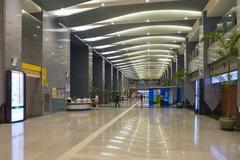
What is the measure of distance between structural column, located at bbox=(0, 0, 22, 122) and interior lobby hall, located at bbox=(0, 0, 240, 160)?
5 centimetres

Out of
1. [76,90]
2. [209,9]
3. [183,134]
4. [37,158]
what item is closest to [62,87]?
[76,90]

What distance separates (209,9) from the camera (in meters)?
16.9

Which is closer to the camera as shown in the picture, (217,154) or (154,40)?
(217,154)

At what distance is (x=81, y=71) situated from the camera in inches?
1170

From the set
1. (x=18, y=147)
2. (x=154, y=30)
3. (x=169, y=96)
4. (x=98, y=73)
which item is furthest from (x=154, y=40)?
(x=18, y=147)

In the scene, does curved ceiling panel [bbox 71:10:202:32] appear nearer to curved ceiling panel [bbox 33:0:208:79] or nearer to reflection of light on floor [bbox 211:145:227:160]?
curved ceiling panel [bbox 33:0:208:79]

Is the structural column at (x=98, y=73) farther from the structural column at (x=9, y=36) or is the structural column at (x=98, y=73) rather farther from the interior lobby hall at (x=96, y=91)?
the structural column at (x=9, y=36)

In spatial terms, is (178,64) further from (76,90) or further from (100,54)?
(76,90)

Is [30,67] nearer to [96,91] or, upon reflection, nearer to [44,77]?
[44,77]

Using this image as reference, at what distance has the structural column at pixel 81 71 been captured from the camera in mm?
29438

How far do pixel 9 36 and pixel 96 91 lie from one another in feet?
60.3

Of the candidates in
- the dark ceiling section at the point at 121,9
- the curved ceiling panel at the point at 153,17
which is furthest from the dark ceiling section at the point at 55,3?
the curved ceiling panel at the point at 153,17

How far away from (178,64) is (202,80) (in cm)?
1492

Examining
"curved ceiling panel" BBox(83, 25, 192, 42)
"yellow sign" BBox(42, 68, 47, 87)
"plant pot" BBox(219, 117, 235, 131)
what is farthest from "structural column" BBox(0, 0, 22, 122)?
"curved ceiling panel" BBox(83, 25, 192, 42)
